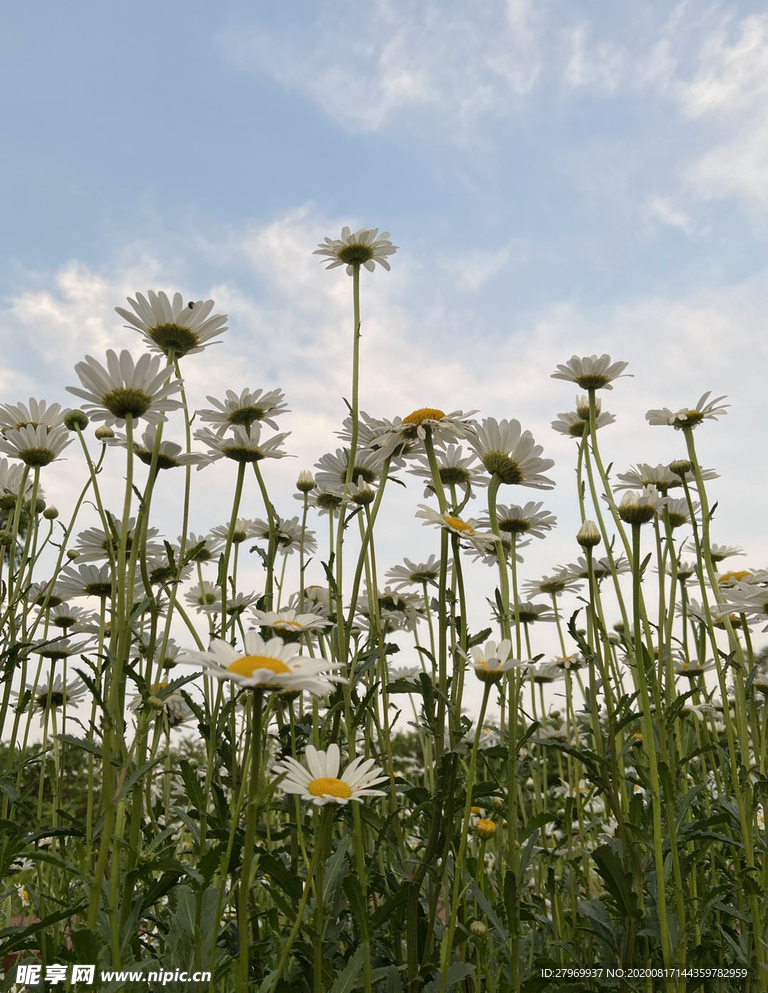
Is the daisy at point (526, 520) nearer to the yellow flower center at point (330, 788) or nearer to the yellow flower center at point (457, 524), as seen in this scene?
the yellow flower center at point (457, 524)

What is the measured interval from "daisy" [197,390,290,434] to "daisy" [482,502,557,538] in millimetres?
878

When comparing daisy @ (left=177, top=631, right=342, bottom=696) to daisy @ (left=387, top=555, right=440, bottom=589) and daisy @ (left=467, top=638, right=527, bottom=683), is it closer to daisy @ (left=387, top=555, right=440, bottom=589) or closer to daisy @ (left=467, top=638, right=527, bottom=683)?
daisy @ (left=467, top=638, right=527, bottom=683)

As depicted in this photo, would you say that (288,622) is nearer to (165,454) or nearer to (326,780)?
(326,780)

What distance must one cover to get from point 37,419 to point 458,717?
198 cm

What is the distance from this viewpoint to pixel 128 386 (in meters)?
2.00

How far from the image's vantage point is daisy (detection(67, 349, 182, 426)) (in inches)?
78.4

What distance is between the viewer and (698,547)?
280 cm

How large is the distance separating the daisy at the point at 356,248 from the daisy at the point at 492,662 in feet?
5.06

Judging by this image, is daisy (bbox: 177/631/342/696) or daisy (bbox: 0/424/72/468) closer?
daisy (bbox: 177/631/342/696)

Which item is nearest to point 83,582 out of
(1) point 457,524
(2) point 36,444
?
(2) point 36,444

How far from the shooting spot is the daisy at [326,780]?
57.7 inches

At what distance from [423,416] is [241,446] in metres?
0.74

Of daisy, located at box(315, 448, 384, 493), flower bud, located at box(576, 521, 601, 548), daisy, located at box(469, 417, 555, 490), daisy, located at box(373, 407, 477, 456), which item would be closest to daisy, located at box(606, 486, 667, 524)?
flower bud, located at box(576, 521, 601, 548)

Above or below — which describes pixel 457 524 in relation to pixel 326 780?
above
